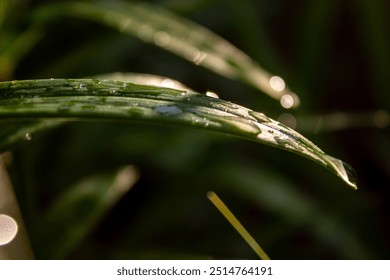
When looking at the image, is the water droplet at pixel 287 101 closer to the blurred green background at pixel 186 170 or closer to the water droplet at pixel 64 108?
the blurred green background at pixel 186 170

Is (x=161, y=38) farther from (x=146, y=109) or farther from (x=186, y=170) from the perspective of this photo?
(x=146, y=109)

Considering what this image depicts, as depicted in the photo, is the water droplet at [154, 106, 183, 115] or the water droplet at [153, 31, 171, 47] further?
the water droplet at [153, 31, 171, 47]

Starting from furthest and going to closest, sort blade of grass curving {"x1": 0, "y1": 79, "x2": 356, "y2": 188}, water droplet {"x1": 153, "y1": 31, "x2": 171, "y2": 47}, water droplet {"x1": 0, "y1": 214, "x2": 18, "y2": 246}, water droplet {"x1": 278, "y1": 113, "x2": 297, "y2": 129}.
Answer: water droplet {"x1": 278, "y1": 113, "x2": 297, "y2": 129}, water droplet {"x1": 153, "y1": 31, "x2": 171, "y2": 47}, water droplet {"x1": 0, "y1": 214, "x2": 18, "y2": 246}, blade of grass curving {"x1": 0, "y1": 79, "x2": 356, "y2": 188}

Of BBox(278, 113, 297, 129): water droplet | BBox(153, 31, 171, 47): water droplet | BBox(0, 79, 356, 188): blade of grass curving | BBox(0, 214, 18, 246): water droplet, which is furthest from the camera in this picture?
BBox(278, 113, 297, 129): water droplet

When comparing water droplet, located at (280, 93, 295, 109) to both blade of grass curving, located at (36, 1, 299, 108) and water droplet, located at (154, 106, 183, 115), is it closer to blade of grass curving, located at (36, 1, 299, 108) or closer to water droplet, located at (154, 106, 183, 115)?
blade of grass curving, located at (36, 1, 299, 108)

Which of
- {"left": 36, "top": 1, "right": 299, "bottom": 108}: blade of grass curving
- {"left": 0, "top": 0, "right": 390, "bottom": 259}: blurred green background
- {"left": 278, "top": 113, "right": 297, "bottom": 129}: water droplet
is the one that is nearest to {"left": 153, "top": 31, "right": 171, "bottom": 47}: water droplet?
{"left": 36, "top": 1, "right": 299, "bottom": 108}: blade of grass curving

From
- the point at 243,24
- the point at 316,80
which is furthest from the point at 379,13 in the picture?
the point at 243,24
